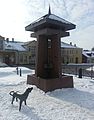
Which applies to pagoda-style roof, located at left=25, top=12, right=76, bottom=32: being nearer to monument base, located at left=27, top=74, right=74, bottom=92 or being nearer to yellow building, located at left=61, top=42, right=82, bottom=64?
monument base, located at left=27, top=74, right=74, bottom=92

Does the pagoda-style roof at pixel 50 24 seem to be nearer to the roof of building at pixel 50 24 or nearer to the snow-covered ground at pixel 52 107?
the roof of building at pixel 50 24

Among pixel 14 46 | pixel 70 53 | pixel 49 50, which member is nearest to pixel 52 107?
pixel 49 50

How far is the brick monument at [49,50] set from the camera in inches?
469

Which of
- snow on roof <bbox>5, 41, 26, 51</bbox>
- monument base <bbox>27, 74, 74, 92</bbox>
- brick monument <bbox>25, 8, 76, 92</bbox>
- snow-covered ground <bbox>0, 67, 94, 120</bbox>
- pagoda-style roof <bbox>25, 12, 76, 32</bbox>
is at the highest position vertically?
snow on roof <bbox>5, 41, 26, 51</bbox>

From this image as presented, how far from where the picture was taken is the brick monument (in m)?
11.9

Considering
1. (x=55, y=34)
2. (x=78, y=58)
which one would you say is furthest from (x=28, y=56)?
(x=55, y=34)

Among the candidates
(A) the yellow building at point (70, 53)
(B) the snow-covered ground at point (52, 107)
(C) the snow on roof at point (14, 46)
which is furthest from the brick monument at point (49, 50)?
(A) the yellow building at point (70, 53)

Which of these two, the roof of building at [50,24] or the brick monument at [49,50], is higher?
the roof of building at [50,24]

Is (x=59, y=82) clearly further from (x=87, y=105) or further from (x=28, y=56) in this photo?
(x=28, y=56)

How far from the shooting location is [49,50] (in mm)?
13367

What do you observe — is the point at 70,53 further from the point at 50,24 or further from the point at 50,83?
the point at 50,83

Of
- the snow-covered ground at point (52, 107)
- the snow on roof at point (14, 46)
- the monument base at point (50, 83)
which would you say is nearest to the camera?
the snow-covered ground at point (52, 107)

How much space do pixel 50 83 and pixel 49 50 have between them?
2.88 metres

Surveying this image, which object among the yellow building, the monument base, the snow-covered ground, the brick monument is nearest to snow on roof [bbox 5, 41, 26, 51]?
the yellow building
